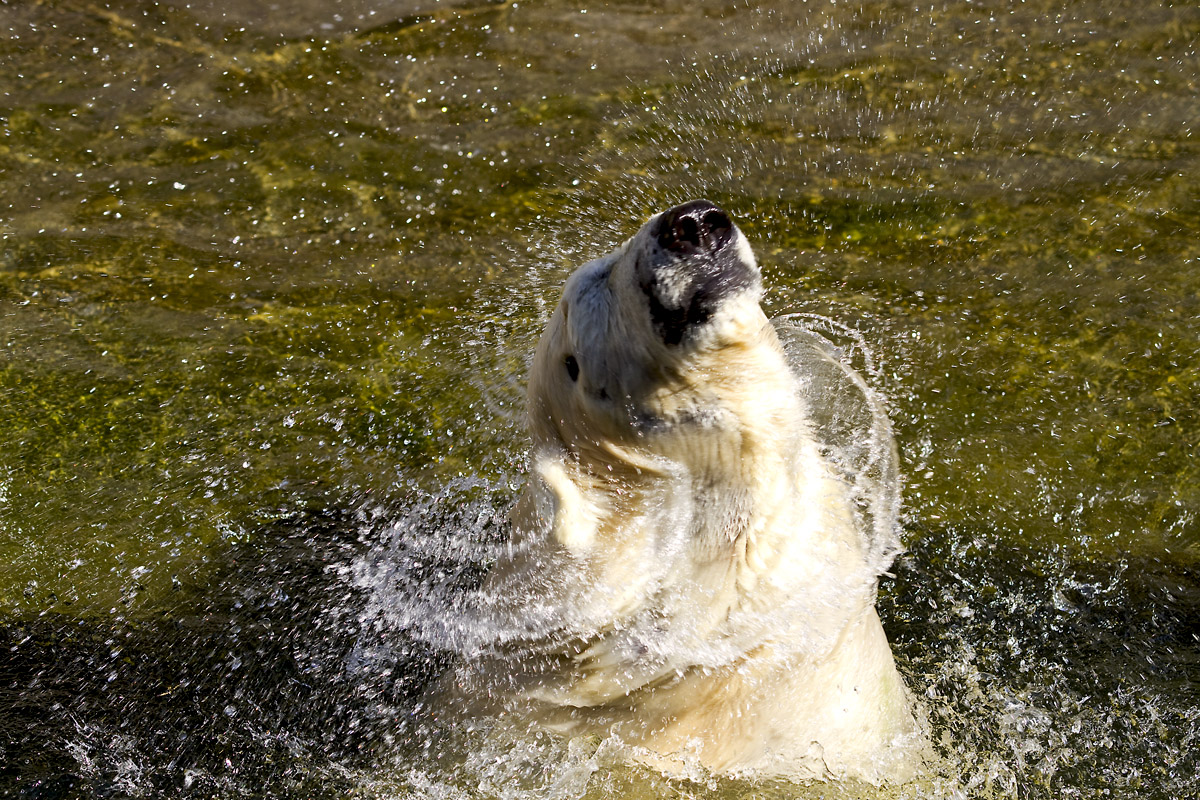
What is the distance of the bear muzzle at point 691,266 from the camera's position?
66.7 inches

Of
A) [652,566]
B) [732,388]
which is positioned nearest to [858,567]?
[652,566]

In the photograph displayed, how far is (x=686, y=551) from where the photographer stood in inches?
83.1

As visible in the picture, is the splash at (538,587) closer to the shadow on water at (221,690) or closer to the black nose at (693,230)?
the shadow on water at (221,690)

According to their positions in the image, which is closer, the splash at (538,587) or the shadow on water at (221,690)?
the splash at (538,587)

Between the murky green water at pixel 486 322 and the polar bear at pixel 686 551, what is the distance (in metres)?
0.21

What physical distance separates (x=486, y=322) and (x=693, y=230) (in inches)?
101

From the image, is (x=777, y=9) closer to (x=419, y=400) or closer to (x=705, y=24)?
(x=705, y=24)

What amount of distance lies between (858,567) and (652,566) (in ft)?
1.64

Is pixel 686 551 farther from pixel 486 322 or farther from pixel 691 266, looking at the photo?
pixel 486 322

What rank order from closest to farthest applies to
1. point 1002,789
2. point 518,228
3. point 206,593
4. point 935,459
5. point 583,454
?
point 583,454 < point 1002,789 < point 206,593 < point 935,459 < point 518,228

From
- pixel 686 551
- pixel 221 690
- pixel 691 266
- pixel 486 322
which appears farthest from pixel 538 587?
pixel 486 322

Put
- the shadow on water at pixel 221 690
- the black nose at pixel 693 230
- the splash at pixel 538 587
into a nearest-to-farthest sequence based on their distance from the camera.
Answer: the black nose at pixel 693 230, the splash at pixel 538 587, the shadow on water at pixel 221 690

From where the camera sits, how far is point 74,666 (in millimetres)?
3121

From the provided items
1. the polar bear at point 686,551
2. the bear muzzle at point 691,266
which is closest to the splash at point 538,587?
the polar bear at point 686,551
